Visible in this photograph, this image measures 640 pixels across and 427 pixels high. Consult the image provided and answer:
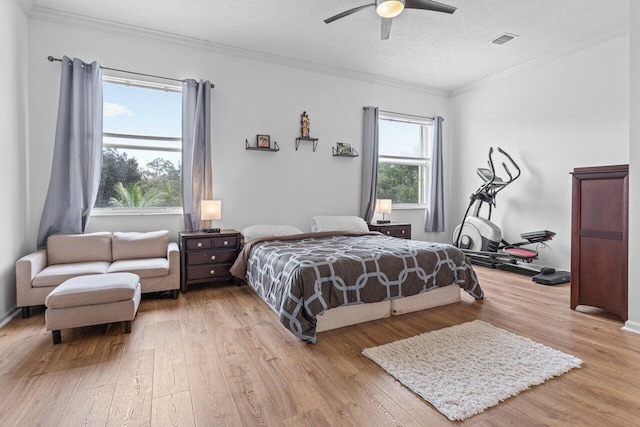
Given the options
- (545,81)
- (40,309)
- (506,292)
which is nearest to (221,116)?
(40,309)

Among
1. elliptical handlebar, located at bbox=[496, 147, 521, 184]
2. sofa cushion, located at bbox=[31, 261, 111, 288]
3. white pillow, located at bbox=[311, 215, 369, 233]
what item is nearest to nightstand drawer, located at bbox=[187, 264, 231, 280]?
sofa cushion, located at bbox=[31, 261, 111, 288]

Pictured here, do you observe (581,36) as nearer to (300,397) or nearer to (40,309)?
(300,397)

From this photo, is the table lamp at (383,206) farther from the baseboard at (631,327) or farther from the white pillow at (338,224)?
the baseboard at (631,327)

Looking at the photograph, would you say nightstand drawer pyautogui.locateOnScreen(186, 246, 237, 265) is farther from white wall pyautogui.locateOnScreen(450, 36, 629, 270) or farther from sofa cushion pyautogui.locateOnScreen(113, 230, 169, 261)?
white wall pyautogui.locateOnScreen(450, 36, 629, 270)

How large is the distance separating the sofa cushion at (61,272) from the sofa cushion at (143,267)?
0.12 metres

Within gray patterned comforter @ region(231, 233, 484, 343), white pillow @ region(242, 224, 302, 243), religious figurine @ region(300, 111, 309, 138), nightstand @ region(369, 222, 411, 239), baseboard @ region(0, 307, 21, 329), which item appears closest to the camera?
gray patterned comforter @ region(231, 233, 484, 343)

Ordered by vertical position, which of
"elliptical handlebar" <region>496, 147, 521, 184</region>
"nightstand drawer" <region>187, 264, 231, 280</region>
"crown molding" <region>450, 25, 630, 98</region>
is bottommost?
"nightstand drawer" <region>187, 264, 231, 280</region>

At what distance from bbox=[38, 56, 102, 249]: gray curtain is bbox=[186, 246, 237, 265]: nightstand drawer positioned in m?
1.27

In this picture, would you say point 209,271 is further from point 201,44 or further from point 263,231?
point 201,44

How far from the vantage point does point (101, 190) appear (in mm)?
4066

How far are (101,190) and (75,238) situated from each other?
2.42ft

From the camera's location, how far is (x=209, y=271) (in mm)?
4012

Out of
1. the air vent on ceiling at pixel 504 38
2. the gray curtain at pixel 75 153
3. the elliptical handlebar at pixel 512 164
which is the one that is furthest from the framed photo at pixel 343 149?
the gray curtain at pixel 75 153

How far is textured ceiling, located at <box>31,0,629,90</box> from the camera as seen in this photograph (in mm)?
3588
